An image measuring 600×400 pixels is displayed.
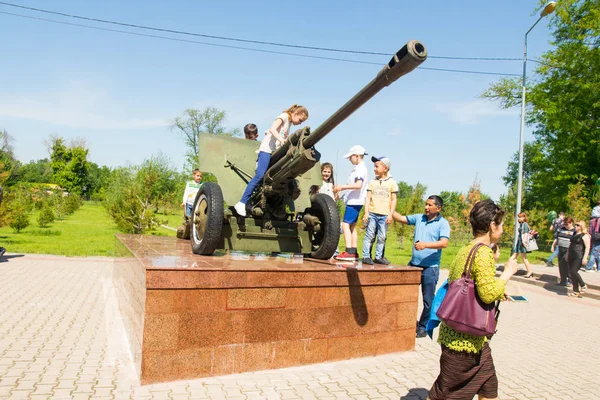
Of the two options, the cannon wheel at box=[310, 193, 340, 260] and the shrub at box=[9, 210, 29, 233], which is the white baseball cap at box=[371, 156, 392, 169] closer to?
the cannon wheel at box=[310, 193, 340, 260]

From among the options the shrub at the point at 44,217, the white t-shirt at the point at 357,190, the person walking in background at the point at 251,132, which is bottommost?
the shrub at the point at 44,217

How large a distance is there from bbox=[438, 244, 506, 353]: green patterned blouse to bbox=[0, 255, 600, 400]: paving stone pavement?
1.42ft

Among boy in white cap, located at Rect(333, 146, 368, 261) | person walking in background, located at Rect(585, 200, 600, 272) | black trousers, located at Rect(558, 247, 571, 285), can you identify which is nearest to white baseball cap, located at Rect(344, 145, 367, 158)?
boy in white cap, located at Rect(333, 146, 368, 261)

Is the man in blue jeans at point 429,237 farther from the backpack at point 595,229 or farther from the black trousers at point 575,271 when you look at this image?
the backpack at point 595,229

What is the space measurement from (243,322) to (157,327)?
78 cm

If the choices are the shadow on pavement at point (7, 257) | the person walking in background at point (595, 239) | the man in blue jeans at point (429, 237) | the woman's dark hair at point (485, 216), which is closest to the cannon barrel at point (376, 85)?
the woman's dark hair at point (485, 216)

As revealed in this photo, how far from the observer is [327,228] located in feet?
18.8

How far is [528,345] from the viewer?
6.48 meters

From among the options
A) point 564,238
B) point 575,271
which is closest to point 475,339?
point 575,271

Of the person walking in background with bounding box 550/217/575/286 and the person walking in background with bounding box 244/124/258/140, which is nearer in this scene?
the person walking in background with bounding box 244/124/258/140

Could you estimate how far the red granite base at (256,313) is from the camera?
4000mm

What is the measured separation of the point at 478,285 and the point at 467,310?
0.56 feet

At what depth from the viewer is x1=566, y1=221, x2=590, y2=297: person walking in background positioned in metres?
10.7

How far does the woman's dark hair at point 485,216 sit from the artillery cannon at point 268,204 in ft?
5.00
